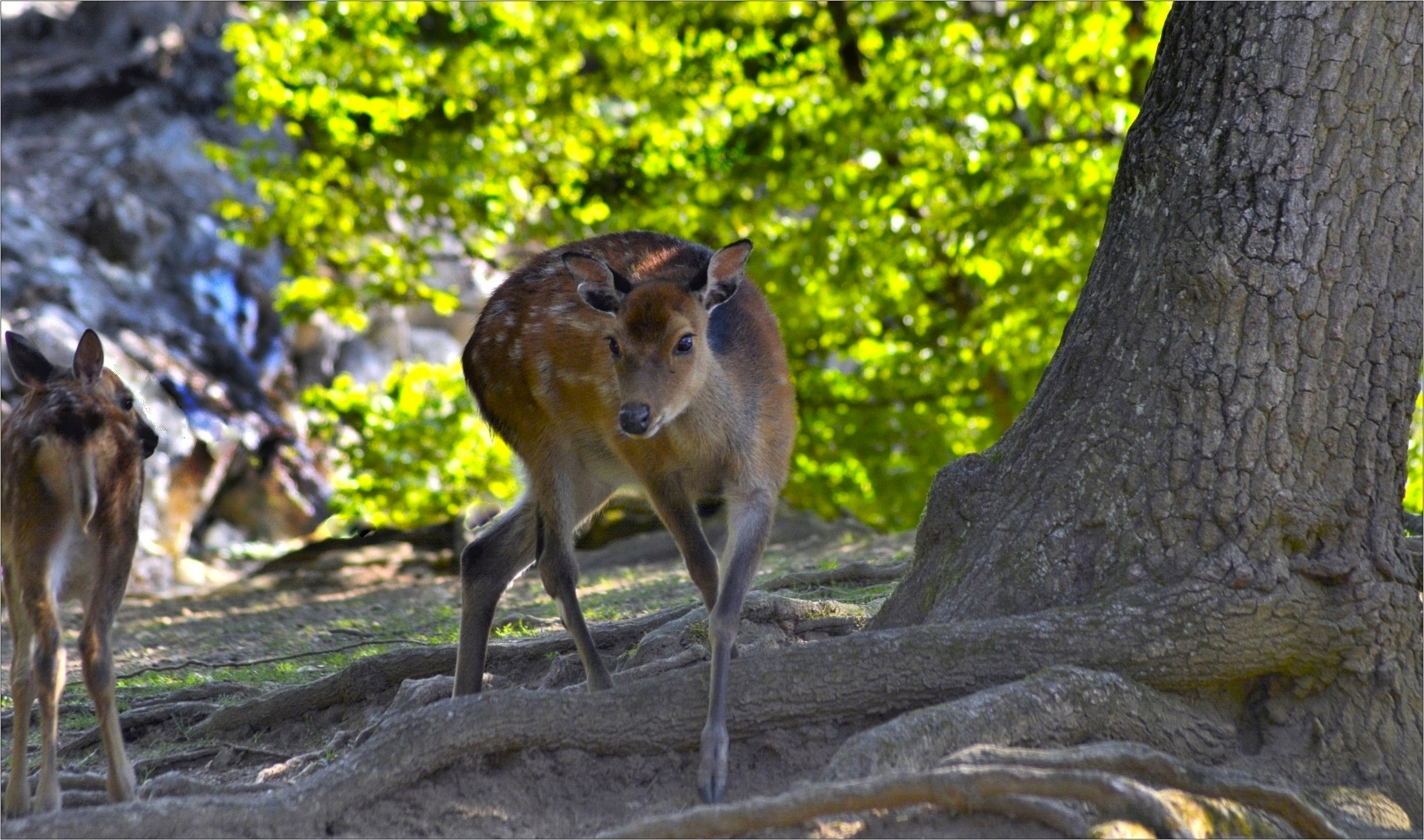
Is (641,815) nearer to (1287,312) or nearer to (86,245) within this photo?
(1287,312)

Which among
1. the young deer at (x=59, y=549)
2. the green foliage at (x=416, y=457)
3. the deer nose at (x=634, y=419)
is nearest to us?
the young deer at (x=59, y=549)

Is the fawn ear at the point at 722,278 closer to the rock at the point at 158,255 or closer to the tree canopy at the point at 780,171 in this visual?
the tree canopy at the point at 780,171

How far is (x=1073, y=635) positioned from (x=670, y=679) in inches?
45.6

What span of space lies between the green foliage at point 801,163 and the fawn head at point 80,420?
6.57m

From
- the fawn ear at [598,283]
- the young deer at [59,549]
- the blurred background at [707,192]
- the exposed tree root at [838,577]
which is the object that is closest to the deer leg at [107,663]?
the young deer at [59,549]

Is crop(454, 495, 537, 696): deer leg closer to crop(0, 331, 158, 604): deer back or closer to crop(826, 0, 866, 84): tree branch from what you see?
crop(0, 331, 158, 604): deer back

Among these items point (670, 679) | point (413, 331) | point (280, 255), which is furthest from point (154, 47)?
point (670, 679)

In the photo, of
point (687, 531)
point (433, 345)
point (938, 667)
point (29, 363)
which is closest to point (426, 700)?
point (687, 531)

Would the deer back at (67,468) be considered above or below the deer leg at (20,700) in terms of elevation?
above

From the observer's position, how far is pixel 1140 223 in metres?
4.14

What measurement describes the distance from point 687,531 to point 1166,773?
1889 millimetres

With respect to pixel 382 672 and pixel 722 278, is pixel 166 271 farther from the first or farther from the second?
pixel 722 278

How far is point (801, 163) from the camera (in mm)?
10273

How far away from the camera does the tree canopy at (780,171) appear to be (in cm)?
995
